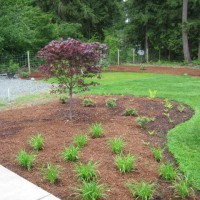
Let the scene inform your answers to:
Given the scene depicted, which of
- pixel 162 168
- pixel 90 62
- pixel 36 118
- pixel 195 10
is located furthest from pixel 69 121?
pixel 195 10

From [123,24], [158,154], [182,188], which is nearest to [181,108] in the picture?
[158,154]

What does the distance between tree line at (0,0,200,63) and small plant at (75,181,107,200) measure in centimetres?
1383

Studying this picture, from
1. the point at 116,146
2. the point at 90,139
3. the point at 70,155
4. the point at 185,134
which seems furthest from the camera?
the point at 185,134

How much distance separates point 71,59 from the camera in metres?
4.73

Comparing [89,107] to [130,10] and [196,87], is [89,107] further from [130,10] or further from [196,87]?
[130,10]

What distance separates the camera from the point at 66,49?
15.0 ft

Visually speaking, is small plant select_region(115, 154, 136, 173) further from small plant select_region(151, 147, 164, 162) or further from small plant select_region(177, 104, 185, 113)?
small plant select_region(177, 104, 185, 113)

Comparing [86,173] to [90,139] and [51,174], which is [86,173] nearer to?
[51,174]

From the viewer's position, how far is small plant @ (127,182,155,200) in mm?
2531

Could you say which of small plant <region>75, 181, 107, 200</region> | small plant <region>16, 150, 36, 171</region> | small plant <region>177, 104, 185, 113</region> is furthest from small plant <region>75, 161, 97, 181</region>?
small plant <region>177, 104, 185, 113</region>

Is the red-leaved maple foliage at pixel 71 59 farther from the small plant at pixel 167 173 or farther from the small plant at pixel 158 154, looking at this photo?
the small plant at pixel 167 173

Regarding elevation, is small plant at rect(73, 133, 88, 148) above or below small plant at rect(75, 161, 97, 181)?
above

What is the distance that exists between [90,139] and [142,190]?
164cm

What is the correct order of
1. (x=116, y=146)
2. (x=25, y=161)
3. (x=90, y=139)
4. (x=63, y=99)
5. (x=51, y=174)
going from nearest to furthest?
(x=51, y=174)
(x=25, y=161)
(x=116, y=146)
(x=90, y=139)
(x=63, y=99)
